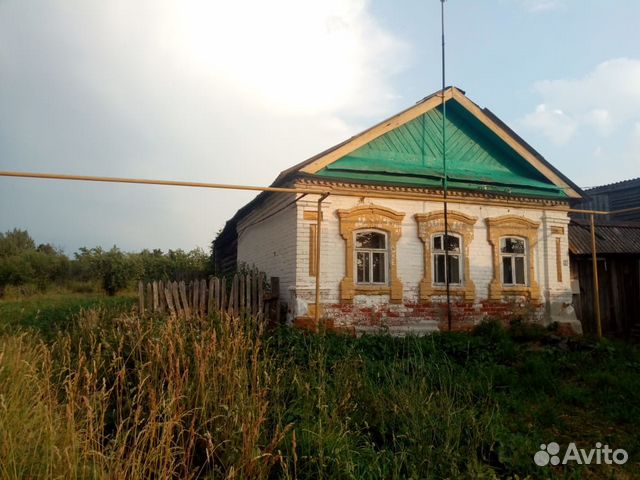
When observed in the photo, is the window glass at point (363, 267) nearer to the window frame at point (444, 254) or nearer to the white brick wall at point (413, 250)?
the white brick wall at point (413, 250)

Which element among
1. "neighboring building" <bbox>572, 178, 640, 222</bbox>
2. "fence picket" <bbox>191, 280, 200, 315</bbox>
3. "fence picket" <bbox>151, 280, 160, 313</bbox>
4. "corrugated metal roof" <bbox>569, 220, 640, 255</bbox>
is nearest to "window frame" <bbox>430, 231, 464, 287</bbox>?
"corrugated metal roof" <bbox>569, 220, 640, 255</bbox>

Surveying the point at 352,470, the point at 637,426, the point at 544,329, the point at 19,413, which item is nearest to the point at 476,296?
the point at 544,329

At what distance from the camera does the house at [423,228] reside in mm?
9594

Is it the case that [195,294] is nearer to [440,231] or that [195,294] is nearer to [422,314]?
[422,314]

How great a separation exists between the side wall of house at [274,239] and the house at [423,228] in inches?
1.7

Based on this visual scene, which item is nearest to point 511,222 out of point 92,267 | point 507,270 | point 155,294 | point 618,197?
point 507,270

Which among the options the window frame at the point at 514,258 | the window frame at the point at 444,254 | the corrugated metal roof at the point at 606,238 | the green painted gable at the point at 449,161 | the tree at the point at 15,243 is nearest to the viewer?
the green painted gable at the point at 449,161

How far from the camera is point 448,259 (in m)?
10.7

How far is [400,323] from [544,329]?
11.3ft

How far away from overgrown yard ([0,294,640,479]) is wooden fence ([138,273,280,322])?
7.34 ft

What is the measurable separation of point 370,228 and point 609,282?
7.26m

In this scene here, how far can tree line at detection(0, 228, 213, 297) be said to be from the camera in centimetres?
2788

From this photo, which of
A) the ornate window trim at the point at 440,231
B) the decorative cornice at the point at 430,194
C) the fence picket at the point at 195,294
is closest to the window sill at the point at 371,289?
the ornate window trim at the point at 440,231

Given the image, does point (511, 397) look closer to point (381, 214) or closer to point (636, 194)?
point (381, 214)
